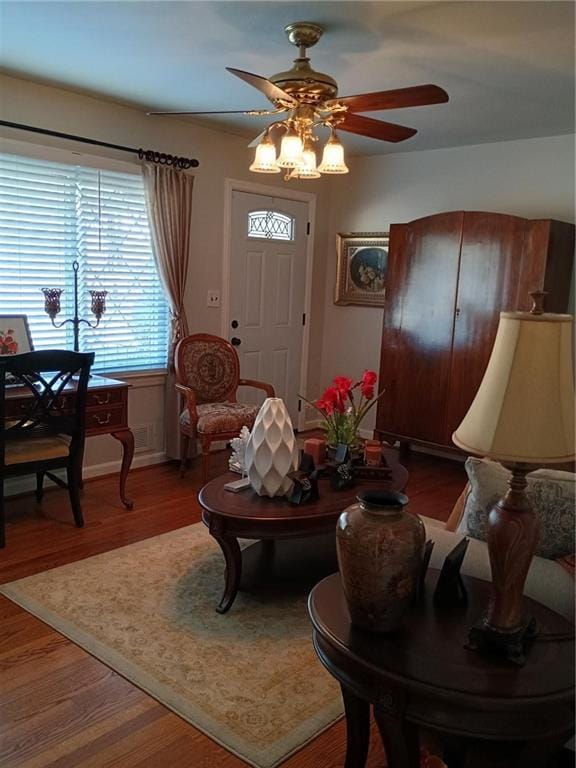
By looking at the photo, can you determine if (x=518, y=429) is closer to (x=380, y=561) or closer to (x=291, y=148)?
(x=380, y=561)

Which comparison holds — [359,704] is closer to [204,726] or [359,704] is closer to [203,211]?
[204,726]

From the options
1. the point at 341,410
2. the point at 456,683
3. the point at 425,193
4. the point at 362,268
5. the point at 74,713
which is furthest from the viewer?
the point at 362,268

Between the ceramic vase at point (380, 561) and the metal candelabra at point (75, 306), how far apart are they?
2939 millimetres

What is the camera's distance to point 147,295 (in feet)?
15.3

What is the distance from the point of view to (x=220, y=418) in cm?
427

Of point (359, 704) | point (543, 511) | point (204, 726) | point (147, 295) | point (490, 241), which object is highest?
point (490, 241)

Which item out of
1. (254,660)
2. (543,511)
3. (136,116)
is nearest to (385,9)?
(543,511)

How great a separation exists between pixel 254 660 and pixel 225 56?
278cm

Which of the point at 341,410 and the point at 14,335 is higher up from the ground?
the point at 14,335

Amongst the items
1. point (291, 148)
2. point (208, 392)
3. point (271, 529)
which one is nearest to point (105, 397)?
point (208, 392)

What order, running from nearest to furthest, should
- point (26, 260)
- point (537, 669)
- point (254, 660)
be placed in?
1. point (537, 669)
2. point (254, 660)
3. point (26, 260)

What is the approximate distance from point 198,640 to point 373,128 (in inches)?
96.7

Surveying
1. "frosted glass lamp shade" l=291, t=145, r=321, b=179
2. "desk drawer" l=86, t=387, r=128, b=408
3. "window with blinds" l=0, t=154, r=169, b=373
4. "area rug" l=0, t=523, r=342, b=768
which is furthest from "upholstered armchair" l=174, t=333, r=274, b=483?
"frosted glass lamp shade" l=291, t=145, r=321, b=179

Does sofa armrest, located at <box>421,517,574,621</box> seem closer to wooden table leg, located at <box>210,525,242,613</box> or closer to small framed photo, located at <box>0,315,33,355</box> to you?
wooden table leg, located at <box>210,525,242,613</box>
